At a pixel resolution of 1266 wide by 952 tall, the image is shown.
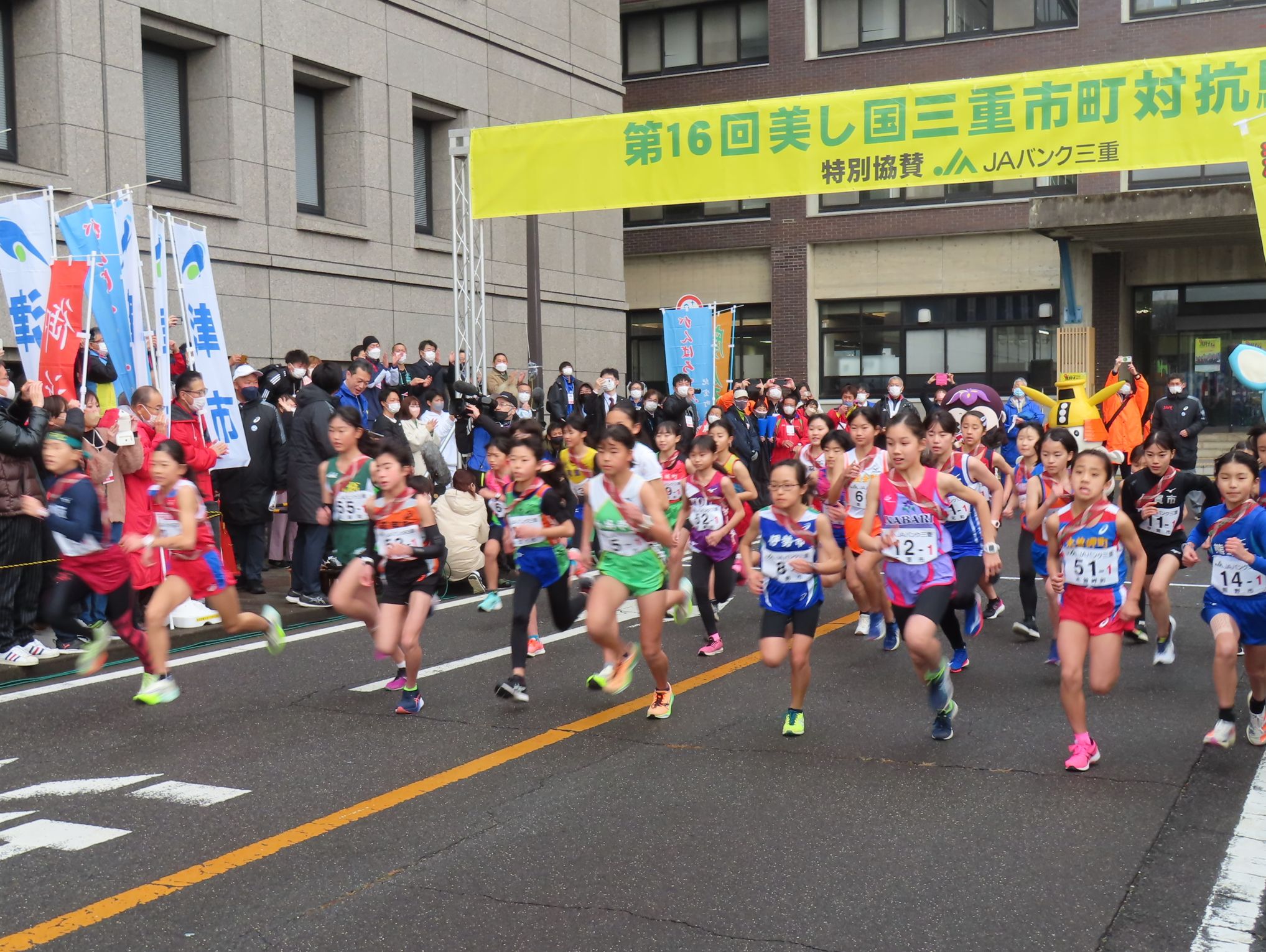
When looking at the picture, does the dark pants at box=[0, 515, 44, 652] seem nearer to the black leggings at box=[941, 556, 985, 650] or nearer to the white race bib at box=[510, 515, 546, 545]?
the white race bib at box=[510, 515, 546, 545]

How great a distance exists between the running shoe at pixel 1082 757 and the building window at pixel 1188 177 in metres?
25.0

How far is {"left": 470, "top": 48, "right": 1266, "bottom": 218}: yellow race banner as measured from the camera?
44.8 feet

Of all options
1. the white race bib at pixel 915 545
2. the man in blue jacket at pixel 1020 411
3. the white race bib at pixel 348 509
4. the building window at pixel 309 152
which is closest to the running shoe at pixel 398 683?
the white race bib at pixel 348 509

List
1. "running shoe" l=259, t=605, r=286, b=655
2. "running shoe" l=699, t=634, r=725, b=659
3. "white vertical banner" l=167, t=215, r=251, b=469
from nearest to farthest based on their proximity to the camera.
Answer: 1. "running shoe" l=259, t=605, r=286, b=655
2. "running shoe" l=699, t=634, r=725, b=659
3. "white vertical banner" l=167, t=215, r=251, b=469

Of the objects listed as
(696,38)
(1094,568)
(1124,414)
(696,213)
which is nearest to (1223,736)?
(1094,568)

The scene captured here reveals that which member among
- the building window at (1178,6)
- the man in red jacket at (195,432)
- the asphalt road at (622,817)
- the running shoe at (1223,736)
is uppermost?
the building window at (1178,6)

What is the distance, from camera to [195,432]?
11.1m

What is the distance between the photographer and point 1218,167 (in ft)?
94.1

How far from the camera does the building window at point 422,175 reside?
21969 millimetres

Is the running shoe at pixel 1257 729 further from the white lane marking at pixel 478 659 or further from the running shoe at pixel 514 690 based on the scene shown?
the running shoe at pixel 514 690

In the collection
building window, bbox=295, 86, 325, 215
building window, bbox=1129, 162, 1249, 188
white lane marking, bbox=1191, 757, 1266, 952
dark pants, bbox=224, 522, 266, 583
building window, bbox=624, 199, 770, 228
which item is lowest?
white lane marking, bbox=1191, 757, 1266, 952

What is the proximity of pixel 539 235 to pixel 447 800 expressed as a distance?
18545 millimetres

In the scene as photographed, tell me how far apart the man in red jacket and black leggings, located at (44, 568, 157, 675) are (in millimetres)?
2652

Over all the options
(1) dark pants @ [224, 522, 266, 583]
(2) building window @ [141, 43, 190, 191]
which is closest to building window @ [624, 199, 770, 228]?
(2) building window @ [141, 43, 190, 191]
